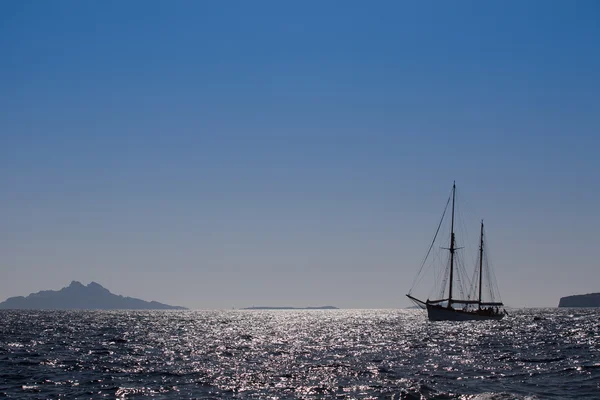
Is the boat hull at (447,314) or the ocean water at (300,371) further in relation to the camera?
the boat hull at (447,314)

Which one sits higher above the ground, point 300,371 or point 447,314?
point 447,314

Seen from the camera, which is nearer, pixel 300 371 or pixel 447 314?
pixel 300 371

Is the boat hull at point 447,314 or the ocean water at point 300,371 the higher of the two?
the boat hull at point 447,314

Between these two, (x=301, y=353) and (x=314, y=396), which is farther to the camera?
(x=301, y=353)

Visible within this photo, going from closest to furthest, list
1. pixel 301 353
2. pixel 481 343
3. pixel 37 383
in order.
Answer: pixel 37 383, pixel 301 353, pixel 481 343

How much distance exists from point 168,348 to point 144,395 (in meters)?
28.8

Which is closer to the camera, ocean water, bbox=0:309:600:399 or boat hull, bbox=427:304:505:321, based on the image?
ocean water, bbox=0:309:600:399

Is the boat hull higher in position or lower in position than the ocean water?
higher

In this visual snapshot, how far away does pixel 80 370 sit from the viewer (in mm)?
39031

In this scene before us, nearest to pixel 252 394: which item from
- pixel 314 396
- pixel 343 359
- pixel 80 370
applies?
pixel 314 396

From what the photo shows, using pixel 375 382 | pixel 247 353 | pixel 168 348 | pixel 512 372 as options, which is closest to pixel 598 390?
pixel 512 372

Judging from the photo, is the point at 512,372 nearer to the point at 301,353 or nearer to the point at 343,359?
the point at 343,359

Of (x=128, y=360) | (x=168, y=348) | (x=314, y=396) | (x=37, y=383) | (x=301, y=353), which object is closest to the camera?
(x=314, y=396)

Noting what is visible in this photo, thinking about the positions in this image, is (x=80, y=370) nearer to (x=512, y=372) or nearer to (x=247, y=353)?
(x=247, y=353)
